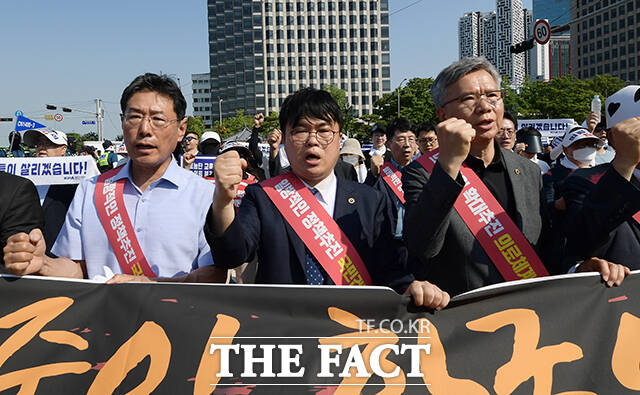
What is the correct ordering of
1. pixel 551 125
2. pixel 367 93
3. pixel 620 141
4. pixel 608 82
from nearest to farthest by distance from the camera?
pixel 620 141 → pixel 551 125 → pixel 608 82 → pixel 367 93

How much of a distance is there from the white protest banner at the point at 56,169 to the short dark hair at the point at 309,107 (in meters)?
2.58

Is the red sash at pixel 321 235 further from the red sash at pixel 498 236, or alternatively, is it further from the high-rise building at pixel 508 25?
the high-rise building at pixel 508 25

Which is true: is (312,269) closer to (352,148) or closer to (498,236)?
(498,236)

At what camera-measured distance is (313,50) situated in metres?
109

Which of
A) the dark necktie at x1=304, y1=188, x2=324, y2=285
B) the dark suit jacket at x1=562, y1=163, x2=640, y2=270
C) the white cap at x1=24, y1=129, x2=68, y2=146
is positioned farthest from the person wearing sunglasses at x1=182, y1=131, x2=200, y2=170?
the dark suit jacket at x1=562, y1=163, x2=640, y2=270

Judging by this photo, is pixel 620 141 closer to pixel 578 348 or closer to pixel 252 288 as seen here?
pixel 578 348

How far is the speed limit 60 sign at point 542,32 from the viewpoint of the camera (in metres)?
20.8

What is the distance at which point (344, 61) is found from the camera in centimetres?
10850

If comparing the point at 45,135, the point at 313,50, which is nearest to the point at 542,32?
the point at 45,135

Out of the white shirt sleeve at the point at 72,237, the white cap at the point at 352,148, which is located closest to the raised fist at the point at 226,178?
the white shirt sleeve at the point at 72,237

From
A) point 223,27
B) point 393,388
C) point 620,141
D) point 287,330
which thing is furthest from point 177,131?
point 223,27

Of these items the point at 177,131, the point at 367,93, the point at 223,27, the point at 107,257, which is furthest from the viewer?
the point at 223,27

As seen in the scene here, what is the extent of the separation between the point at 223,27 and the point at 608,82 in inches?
3679

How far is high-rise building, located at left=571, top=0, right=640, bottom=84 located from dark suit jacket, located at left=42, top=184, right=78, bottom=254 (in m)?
Result: 94.4
